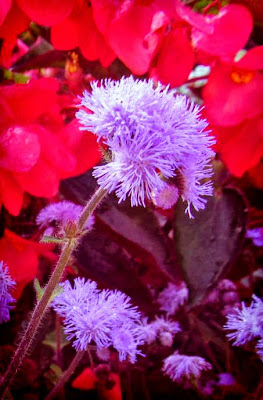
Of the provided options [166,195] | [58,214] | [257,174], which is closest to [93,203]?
[166,195]

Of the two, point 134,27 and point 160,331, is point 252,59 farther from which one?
point 160,331

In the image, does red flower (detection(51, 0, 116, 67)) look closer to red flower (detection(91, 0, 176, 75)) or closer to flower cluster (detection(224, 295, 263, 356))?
red flower (detection(91, 0, 176, 75))

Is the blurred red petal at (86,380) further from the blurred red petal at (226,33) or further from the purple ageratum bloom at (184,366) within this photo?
A: the blurred red petal at (226,33)

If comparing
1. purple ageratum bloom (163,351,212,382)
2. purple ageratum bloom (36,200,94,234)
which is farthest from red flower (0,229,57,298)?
purple ageratum bloom (163,351,212,382)

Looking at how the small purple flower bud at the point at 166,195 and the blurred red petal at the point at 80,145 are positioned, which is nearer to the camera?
the small purple flower bud at the point at 166,195

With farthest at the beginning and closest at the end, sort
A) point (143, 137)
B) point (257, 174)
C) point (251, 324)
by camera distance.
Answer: point (257, 174) < point (251, 324) < point (143, 137)

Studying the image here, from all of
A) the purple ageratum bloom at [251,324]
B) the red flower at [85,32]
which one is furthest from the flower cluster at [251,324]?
the red flower at [85,32]

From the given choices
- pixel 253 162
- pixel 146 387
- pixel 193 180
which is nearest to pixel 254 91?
pixel 253 162
